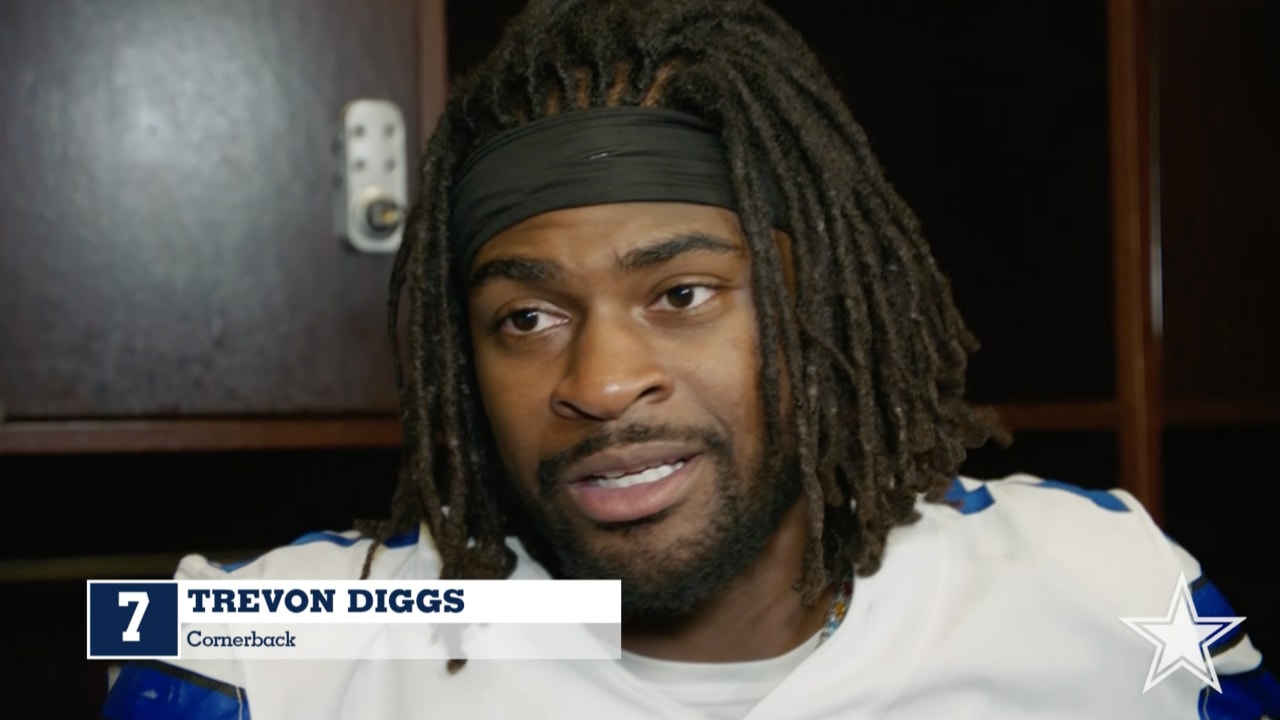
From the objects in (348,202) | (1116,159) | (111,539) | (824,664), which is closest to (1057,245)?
(1116,159)

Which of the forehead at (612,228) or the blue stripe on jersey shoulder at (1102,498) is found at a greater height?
the forehead at (612,228)

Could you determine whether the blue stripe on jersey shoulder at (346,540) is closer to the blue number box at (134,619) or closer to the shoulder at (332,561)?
the shoulder at (332,561)

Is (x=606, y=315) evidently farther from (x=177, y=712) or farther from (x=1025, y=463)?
(x=1025, y=463)

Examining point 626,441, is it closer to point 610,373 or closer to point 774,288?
point 610,373

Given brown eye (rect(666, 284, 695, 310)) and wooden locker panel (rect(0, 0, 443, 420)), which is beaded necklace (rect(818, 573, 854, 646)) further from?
wooden locker panel (rect(0, 0, 443, 420))

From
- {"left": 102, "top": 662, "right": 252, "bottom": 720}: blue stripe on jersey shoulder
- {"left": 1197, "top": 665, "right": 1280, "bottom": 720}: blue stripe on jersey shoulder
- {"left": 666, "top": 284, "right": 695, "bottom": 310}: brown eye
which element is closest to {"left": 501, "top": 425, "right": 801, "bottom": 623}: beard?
{"left": 666, "top": 284, "right": 695, "bottom": 310}: brown eye

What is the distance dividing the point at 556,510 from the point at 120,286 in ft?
2.00

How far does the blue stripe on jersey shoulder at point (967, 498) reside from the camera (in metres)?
1.21

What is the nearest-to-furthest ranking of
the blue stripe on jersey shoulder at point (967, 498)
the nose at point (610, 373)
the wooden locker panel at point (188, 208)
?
the nose at point (610, 373) → the blue stripe on jersey shoulder at point (967, 498) → the wooden locker panel at point (188, 208)

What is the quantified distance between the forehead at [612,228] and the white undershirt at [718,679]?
1.25ft

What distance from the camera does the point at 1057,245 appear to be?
1.57 m

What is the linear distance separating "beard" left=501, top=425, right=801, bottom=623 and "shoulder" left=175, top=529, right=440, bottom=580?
4.8 inches

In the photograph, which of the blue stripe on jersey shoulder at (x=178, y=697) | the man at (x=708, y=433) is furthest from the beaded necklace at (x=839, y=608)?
the blue stripe on jersey shoulder at (x=178, y=697)

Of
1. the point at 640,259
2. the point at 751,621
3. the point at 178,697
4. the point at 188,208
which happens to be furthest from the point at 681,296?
the point at 188,208
